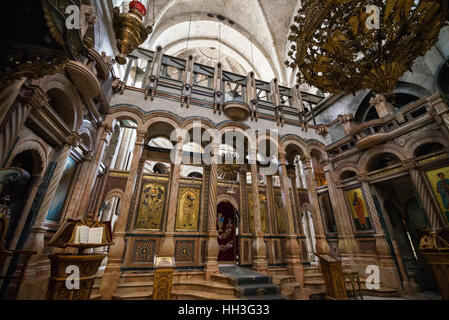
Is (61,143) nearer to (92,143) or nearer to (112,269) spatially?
(92,143)

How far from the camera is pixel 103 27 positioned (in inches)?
251

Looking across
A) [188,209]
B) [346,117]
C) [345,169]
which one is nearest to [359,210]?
[345,169]

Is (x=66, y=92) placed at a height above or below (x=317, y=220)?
above

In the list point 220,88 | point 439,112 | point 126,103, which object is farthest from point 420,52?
point 126,103

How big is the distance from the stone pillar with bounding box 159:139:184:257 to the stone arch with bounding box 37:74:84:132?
3096mm

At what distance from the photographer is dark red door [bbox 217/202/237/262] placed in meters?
8.88

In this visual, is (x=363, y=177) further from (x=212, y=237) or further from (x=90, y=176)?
(x=90, y=176)

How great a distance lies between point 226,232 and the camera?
29.8 ft

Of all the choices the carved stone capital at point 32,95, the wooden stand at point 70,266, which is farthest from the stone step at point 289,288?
the carved stone capital at point 32,95

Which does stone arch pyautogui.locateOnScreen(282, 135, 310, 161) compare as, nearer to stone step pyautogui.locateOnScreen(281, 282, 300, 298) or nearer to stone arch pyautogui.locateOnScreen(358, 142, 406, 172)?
stone arch pyautogui.locateOnScreen(358, 142, 406, 172)

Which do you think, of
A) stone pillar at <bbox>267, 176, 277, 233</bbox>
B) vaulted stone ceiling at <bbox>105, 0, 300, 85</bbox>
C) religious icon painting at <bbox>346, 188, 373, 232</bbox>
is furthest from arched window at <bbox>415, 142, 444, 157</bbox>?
vaulted stone ceiling at <bbox>105, 0, 300, 85</bbox>

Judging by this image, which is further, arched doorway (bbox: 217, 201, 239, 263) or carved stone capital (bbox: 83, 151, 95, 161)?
arched doorway (bbox: 217, 201, 239, 263)

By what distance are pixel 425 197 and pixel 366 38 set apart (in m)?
5.55

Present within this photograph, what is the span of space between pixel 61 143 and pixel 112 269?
3.69 meters
